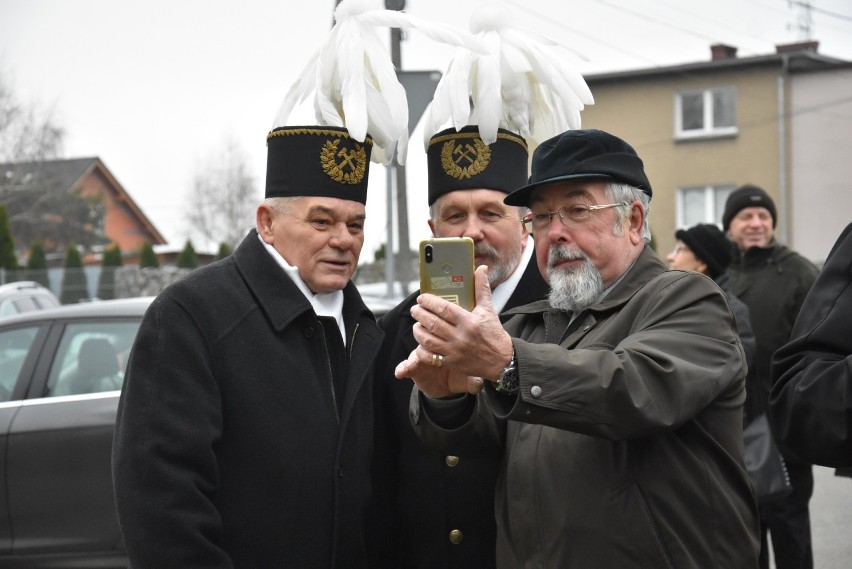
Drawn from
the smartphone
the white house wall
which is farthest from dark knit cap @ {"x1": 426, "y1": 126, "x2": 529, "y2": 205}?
the white house wall

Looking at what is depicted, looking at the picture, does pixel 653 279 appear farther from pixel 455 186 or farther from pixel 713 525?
pixel 455 186

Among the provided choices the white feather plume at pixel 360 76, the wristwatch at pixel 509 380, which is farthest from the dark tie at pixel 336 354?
the wristwatch at pixel 509 380

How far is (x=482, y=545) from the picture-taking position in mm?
3258

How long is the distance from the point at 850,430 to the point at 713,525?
380 mm

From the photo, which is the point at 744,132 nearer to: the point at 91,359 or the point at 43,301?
the point at 43,301

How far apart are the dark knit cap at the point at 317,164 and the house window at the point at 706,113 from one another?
91.3 ft

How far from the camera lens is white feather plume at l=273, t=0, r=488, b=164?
329cm

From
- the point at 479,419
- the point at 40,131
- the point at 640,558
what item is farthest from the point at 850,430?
the point at 40,131

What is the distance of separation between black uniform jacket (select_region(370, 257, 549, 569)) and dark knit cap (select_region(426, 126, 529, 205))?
427 mm

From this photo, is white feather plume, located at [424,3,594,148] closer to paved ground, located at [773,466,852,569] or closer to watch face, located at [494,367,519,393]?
watch face, located at [494,367,519,393]

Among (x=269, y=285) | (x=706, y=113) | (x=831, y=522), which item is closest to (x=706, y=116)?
(x=706, y=113)

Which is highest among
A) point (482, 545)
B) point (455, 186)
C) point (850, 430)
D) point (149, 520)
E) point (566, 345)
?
point (455, 186)

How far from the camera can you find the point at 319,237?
10.6ft

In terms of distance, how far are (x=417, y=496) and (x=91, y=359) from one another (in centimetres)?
343
